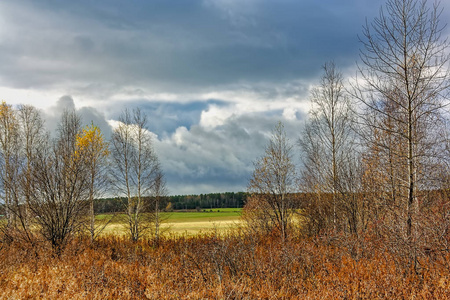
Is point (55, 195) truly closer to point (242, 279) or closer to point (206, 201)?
point (242, 279)

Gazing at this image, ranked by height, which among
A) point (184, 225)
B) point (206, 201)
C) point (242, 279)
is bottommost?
point (206, 201)

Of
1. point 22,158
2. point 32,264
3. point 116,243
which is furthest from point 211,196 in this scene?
point 32,264

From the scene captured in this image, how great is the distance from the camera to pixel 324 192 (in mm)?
17734

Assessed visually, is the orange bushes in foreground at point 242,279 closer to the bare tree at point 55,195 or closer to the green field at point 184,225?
the bare tree at point 55,195

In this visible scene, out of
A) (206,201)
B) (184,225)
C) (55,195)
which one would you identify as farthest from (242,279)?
(206,201)

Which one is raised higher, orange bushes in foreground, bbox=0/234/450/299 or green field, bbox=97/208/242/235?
orange bushes in foreground, bbox=0/234/450/299

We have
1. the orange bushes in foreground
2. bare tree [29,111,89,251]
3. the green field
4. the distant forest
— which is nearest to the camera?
the orange bushes in foreground

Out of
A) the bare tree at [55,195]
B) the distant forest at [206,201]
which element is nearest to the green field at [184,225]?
the bare tree at [55,195]

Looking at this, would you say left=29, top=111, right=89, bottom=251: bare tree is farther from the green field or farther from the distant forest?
the distant forest

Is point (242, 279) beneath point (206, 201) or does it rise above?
above

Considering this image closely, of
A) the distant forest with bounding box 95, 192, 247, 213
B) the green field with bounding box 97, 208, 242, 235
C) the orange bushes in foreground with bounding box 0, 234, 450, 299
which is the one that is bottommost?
the distant forest with bounding box 95, 192, 247, 213

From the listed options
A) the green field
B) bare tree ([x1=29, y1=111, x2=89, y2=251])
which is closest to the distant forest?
the green field

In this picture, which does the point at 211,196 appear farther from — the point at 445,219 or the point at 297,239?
the point at 445,219

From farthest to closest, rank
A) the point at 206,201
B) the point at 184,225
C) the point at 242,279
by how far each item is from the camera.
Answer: the point at 206,201
the point at 184,225
the point at 242,279
